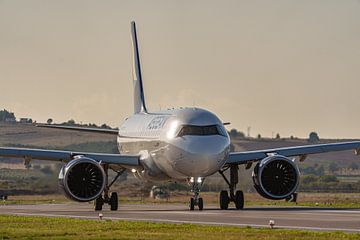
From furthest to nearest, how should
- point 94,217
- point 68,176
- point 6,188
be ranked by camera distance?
point 6,188, point 68,176, point 94,217

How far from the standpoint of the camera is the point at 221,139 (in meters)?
54.1

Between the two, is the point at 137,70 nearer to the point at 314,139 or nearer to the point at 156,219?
the point at 156,219

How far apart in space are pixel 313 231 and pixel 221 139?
19535mm

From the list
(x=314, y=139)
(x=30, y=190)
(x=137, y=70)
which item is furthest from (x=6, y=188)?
(x=314, y=139)

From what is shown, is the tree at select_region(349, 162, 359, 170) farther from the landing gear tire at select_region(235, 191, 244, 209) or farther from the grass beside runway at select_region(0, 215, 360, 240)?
the grass beside runway at select_region(0, 215, 360, 240)

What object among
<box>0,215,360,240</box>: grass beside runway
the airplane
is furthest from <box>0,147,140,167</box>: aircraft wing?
<box>0,215,360,240</box>: grass beside runway

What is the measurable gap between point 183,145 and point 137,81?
20084mm

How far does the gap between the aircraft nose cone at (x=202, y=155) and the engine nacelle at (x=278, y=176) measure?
264 centimetres

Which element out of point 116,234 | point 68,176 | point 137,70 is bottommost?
point 116,234

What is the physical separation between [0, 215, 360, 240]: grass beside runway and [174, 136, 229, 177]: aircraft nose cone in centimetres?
1214

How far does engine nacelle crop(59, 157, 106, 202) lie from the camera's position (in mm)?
53312

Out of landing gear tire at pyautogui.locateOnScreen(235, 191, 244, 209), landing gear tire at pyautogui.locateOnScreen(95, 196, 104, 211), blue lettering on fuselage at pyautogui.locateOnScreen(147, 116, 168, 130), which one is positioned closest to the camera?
landing gear tire at pyautogui.locateOnScreen(95, 196, 104, 211)

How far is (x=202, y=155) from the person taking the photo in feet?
174

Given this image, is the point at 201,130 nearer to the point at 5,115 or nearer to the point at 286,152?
the point at 286,152
